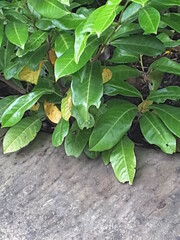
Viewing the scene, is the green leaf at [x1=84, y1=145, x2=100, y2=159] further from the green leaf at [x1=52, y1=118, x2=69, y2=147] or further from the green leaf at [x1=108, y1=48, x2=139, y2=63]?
the green leaf at [x1=108, y1=48, x2=139, y2=63]

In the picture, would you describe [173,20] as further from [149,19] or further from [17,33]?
[17,33]

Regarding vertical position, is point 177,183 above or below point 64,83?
below

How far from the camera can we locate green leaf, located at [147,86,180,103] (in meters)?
1.29

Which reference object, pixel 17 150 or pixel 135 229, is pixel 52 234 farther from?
pixel 17 150

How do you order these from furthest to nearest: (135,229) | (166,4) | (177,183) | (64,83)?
(64,83) → (177,183) → (135,229) → (166,4)

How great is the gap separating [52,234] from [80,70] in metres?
0.50

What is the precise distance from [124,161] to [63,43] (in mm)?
425

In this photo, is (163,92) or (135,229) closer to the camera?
(135,229)

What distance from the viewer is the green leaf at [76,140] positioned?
138cm

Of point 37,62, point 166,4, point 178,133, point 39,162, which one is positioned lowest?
point 39,162

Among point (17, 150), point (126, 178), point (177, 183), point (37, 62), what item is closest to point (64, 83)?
point (37, 62)

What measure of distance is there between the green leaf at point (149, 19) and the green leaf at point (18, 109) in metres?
0.49

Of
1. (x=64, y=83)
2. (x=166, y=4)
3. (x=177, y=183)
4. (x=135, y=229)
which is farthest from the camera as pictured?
(x=64, y=83)

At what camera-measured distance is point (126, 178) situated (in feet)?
4.15
